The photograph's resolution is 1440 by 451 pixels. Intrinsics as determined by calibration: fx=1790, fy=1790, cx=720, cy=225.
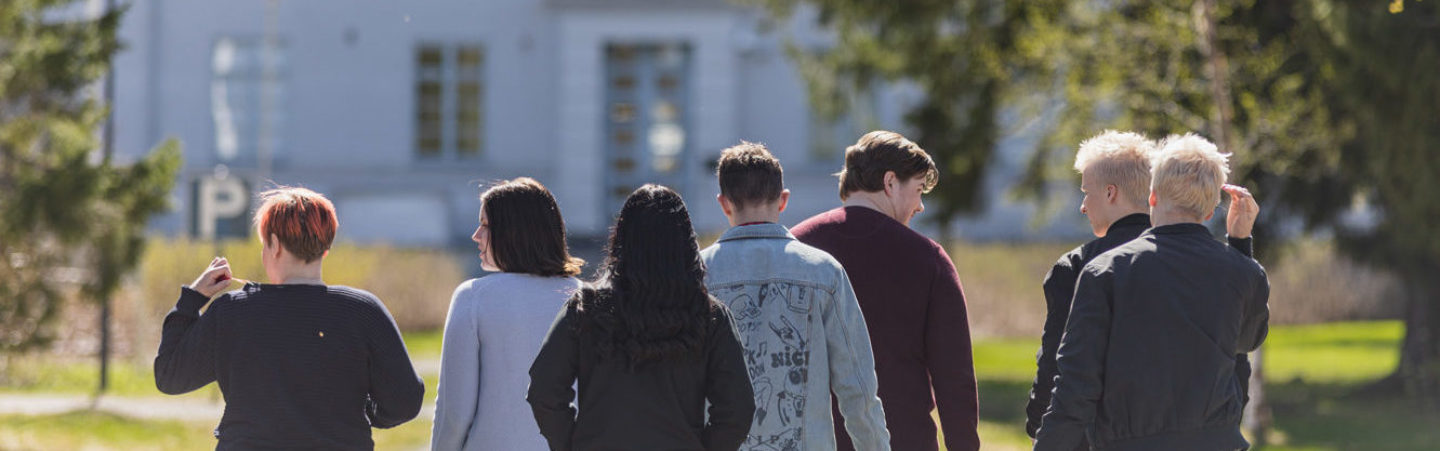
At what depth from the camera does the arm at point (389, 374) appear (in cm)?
469

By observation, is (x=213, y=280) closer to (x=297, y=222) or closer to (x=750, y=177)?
(x=297, y=222)

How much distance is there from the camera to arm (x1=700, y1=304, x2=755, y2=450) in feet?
13.6

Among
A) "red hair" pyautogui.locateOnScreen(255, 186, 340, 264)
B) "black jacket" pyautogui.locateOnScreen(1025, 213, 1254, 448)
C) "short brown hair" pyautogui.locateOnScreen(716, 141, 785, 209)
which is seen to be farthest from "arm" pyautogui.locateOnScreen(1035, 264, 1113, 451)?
"red hair" pyautogui.locateOnScreen(255, 186, 340, 264)

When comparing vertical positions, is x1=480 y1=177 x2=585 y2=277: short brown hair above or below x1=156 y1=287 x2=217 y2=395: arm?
above

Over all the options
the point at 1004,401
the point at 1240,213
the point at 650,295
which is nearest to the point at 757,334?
the point at 650,295

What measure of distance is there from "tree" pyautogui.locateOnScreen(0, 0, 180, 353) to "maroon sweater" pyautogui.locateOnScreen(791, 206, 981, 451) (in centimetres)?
978

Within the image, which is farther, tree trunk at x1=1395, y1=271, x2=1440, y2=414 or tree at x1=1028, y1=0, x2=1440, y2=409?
tree trunk at x1=1395, y1=271, x2=1440, y2=414

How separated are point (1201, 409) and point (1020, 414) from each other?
1133 centimetres

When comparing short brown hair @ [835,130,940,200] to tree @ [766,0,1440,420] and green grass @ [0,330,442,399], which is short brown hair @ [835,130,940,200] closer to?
tree @ [766,0,1440,420]

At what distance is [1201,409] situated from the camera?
4586 millimetres

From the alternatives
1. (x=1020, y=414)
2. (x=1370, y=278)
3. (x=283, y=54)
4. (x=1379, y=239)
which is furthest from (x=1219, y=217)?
(x=283, y=54)

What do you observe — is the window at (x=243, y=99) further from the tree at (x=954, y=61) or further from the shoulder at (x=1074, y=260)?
the shoulder at (x=1074, y=260)

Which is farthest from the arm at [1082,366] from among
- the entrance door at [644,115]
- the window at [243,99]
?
the window at [243,99]

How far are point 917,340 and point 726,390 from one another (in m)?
1.27
